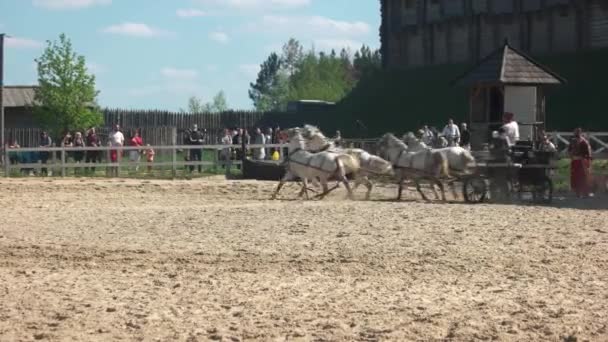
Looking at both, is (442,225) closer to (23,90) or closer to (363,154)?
(363,154)

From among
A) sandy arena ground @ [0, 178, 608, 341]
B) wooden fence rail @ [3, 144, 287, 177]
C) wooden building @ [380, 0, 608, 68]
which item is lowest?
sandy arena ground @ [0, 178, 608, 341]

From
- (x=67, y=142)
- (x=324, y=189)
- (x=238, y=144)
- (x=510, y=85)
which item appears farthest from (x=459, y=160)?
(x=67, y=142)

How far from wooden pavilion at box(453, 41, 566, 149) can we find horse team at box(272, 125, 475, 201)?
16.4 feet

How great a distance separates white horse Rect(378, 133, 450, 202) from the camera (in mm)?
23234

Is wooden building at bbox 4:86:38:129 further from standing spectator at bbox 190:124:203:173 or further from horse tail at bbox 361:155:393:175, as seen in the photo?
horse tail at bbox 361:155:393:175

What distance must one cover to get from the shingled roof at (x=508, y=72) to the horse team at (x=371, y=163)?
565 cm

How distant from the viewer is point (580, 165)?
83.6 ft

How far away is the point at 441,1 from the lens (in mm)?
60438

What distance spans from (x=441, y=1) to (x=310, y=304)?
51.7m

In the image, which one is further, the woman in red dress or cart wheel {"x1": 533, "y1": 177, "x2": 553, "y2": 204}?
the woman in red dress

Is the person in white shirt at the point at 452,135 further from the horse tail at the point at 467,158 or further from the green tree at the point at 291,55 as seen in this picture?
the green tree at the point at 291,55

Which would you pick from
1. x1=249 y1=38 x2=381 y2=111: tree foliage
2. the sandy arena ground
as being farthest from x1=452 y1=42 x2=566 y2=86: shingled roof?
x1=249 y1=38 x2=381 y2=111: tree foliage

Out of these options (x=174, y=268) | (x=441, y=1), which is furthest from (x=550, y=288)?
(x=441, y=1)

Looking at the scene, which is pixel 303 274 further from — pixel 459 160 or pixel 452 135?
pixel 452 135
